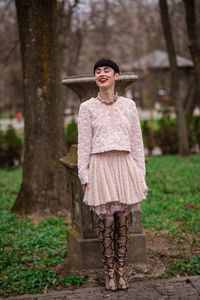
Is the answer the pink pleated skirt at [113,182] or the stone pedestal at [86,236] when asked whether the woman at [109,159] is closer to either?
the pink pleated skirt at [113,182]

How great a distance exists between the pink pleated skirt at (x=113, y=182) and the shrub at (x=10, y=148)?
1015 centimetres

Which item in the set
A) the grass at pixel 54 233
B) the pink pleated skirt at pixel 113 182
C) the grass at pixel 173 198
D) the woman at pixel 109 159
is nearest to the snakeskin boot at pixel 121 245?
the woman at pixel 109 159

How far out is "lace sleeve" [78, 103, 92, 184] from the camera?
3.91 metres

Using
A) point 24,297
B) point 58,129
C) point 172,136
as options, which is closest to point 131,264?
point 24,297

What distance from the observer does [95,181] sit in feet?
12.6

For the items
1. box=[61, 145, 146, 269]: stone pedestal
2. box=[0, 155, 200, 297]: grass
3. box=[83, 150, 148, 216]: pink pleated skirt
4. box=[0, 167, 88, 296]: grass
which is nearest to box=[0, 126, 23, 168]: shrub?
box=[0, 155, 200, 297]: grass

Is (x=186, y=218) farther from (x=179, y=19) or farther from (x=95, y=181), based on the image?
(x=179, y=19)

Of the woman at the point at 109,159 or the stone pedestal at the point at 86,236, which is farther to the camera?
the stone pedestal at the point at 86,236

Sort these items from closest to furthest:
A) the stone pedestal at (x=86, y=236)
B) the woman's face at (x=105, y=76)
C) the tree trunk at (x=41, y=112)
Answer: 1. the woman's face at (x=105, y=76)
2. the stone pedestal at (x=86, y=236)
3. the tree trunk at (x=41, y=112)

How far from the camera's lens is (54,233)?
20.0 ft

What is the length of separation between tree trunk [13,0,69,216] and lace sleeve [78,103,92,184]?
118 inches

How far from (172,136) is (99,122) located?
11113mm

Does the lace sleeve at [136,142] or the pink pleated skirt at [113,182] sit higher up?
the lace sleeve at [136,142]

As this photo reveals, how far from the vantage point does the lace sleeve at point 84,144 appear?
3912 mm
